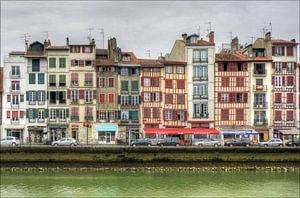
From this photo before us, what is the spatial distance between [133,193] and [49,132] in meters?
25.7

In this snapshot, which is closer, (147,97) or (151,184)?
(151,184)

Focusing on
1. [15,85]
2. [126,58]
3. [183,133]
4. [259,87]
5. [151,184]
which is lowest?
[151,184]

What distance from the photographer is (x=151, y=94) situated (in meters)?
56.8

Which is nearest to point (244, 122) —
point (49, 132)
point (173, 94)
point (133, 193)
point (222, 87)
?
point (222, 87)

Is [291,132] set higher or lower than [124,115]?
lower

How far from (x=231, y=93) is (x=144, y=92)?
28.8 ft

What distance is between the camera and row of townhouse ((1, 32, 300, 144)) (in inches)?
2205

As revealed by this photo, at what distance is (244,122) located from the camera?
57219mm

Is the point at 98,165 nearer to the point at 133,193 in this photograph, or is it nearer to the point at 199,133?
the point at 133,193

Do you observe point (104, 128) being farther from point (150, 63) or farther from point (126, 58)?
point (150, 63)

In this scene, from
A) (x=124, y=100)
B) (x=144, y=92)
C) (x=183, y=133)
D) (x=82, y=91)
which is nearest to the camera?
(x=183, y=133)

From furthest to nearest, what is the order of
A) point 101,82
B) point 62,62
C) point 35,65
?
point 101,82, point 62,62, point 35,65

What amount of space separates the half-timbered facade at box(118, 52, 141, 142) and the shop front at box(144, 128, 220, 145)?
1.87 metres

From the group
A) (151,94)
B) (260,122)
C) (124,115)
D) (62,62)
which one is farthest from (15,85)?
(260,122)
